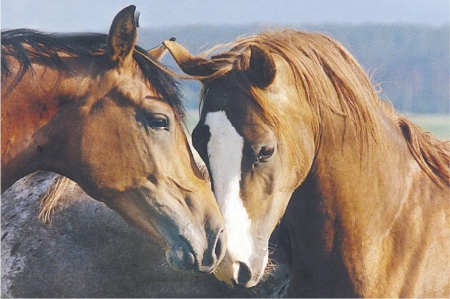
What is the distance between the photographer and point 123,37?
3.19m

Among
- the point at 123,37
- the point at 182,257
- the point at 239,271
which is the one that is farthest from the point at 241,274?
the point at 123,37

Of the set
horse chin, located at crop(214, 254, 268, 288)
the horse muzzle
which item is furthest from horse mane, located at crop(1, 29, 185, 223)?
horse chin, located at crop(214, 254, 268, 288)

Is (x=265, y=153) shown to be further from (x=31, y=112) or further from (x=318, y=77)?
(x=31, y=112)

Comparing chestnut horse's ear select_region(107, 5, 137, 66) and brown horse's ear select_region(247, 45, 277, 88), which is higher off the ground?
chestnut horse's ear select_region(107, 5, 137, 66)

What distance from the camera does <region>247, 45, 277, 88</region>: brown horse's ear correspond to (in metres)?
3.33

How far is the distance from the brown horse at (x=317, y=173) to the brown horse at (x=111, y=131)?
0.60 feet

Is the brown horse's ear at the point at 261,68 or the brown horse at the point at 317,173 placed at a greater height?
the brown horse's ear at the point at 261,68

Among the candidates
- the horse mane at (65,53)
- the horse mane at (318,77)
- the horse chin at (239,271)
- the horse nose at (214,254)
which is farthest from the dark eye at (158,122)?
the horse chin at (239,271)

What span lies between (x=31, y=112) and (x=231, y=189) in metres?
1.03

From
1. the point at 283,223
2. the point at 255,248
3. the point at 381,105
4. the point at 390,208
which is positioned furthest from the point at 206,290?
the point at 381,105

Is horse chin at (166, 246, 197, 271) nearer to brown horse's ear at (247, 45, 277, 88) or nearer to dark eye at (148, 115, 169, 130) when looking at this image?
dark eye at (148, 115, 169, 130)

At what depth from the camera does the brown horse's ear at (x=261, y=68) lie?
333 centimetres

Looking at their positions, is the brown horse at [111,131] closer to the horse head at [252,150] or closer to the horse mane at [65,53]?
the horse mane at [65,53]

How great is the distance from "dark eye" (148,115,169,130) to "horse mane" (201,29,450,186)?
350 millimetres
